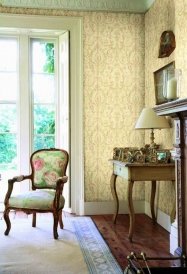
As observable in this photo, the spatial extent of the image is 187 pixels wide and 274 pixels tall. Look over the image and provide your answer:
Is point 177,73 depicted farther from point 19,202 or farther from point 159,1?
point 19,202

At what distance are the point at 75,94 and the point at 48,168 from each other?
116 centimetres

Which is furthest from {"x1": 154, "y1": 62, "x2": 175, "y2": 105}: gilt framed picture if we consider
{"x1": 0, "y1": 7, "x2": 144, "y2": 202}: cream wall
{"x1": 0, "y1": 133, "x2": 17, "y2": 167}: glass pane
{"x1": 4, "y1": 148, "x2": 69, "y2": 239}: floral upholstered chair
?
{"x1": 0, "y1": 133, "x2": 17, "y2": 167}: glass pane

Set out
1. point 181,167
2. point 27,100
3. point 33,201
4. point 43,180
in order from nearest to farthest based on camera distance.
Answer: point 181,167 < point 33,201 < point 43,180 < point 27,100

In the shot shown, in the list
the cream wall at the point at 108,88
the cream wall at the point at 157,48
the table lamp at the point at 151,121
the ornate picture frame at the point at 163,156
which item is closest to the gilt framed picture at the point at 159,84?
the cream wall at the point at 157,48

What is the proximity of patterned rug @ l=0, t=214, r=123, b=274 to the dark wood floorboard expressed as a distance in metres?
0.09

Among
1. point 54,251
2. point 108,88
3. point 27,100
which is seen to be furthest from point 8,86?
point 54,251

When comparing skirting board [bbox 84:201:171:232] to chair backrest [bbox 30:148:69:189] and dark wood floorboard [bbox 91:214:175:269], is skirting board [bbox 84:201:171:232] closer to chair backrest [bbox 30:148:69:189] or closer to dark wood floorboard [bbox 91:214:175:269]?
dark wood floorboard [bbox 91:214:175:269]

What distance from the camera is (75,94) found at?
4910 mm

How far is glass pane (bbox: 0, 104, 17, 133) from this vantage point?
16.9 feet

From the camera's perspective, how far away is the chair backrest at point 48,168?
4.25m

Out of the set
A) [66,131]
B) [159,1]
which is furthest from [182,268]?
[159,1]

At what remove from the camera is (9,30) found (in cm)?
496

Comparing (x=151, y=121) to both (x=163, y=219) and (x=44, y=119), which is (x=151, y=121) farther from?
(x=44, y=119)

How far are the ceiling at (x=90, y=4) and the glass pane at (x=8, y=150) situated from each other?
A: 5.71 feet
